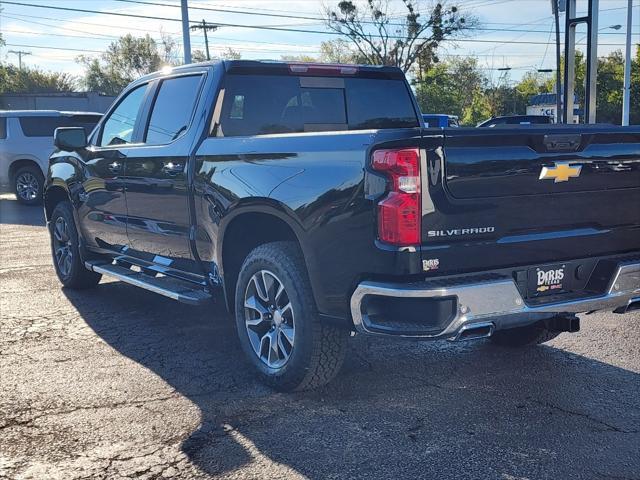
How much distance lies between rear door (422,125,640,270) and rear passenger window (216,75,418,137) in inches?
76.9

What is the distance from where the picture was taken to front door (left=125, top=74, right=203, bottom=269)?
16.2 ft

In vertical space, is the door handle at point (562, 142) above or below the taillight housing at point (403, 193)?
above

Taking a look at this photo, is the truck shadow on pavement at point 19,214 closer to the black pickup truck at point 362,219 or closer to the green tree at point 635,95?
the black pickup truck at point 362,219

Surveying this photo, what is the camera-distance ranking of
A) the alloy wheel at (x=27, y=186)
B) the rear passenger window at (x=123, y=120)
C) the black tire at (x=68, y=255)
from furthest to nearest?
the alloy wheel at (x=27, y=186)
the black tire at (x=68, y=255)
the rear passenger window at (x=123, y=120)

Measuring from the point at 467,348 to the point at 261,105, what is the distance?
2.21 metres

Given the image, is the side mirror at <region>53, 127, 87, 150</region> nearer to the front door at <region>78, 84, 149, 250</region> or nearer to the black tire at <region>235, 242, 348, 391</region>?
the front door at <region>78, 84, 149, 250</region>

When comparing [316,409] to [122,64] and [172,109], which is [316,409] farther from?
[122,64]

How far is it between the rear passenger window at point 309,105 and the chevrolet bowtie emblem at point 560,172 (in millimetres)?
2065

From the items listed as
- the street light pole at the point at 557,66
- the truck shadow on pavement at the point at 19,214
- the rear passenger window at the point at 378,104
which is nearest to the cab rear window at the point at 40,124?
the truck shadow on pavement at the point at 19,214

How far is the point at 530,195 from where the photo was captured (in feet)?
11.8

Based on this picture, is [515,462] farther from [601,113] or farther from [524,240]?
[601,113]

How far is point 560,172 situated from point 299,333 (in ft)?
5.23

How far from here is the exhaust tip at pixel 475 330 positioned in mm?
3424

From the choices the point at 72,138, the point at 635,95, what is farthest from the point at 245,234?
the point at 635,95
